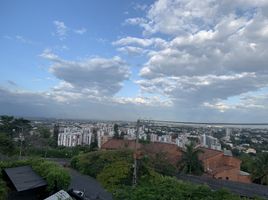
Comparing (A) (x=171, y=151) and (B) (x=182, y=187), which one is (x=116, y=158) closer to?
(B) (x=182, y=187)

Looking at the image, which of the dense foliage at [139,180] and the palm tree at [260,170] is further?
the palm tree at [260,170]

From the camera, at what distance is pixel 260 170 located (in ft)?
105

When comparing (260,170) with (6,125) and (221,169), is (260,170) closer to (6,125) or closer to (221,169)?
(221,169)

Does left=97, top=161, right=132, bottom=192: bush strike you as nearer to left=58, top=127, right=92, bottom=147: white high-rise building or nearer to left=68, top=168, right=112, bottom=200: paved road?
left=68, top=168, right=112, bottom=200: paved road

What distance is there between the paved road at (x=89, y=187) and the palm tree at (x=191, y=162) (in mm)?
13517

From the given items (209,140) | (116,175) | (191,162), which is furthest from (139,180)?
(191,162)

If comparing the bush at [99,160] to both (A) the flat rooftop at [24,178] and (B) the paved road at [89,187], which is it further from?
(A) the flat rooftop at [24,178]

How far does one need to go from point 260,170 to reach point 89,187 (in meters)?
20.0

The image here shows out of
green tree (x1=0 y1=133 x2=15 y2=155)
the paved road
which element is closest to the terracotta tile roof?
the paved road

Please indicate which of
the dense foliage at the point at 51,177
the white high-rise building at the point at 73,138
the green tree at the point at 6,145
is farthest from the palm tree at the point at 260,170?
the white high-rise building at the point at 73,138

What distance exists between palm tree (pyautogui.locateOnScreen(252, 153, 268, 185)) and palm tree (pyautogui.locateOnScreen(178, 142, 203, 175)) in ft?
19.1

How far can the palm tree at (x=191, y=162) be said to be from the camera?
1340 inches

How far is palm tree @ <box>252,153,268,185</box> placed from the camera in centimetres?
3104

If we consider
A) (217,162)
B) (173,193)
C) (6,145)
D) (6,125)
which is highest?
(6,125)
